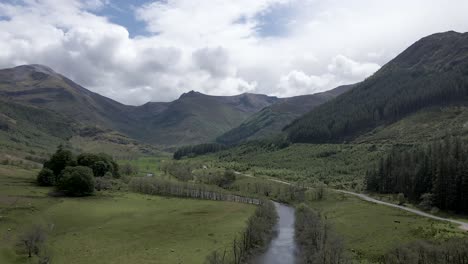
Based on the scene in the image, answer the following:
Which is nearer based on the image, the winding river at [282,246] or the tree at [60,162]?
the winding river at [282,246]

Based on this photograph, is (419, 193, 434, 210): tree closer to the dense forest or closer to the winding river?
the dense forest

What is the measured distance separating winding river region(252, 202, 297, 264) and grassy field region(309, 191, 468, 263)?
14.7m

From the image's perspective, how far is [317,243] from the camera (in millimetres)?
102812

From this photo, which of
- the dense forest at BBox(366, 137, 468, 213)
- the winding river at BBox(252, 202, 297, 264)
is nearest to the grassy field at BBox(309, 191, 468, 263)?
the winding river at BBox(252, 202, 297, 264)

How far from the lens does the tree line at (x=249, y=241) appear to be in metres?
88.6

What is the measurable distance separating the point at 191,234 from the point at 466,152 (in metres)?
106

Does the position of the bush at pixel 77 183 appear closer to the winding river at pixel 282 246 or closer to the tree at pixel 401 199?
the winding river at pixel 282 246

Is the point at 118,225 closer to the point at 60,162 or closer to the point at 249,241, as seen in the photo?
the point at 249,241

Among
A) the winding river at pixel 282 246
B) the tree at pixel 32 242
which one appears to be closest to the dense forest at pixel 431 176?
the winding river at pixel 282 246

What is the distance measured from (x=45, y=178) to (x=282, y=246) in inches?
4742

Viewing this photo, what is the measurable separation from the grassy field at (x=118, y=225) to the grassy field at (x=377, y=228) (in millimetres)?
34441

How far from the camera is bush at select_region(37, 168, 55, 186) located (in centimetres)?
17425

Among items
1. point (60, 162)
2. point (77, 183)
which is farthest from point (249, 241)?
point (60, 162)

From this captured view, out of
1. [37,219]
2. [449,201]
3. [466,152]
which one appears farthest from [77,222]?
[466,152]
